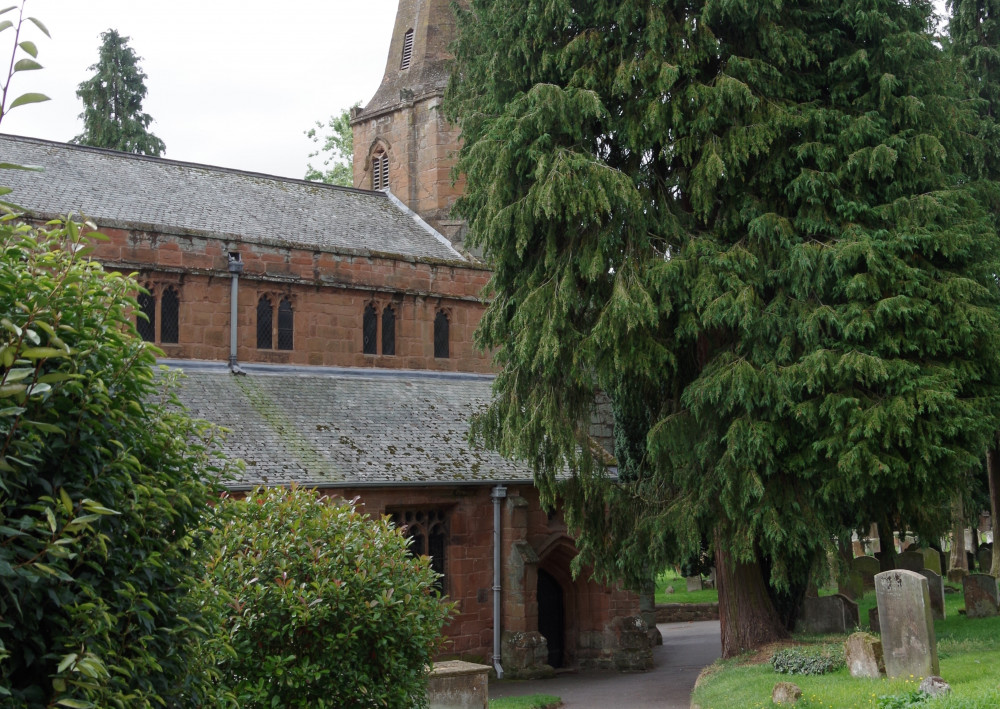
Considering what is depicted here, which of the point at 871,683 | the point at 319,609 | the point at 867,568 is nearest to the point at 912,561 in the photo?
the point at 867,568

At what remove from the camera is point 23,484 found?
3.91 m

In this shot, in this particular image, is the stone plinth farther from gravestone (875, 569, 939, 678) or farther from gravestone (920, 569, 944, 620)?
gravestone (920, 569, 944, 620)

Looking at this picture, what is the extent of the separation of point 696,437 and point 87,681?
12.8 meters

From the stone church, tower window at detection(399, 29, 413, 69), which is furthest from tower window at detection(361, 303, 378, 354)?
tower window at detection(399, 29, 413, 69)

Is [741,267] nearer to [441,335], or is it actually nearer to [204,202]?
[441,335]

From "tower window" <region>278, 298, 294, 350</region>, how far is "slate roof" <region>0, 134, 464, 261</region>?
4.51 ft

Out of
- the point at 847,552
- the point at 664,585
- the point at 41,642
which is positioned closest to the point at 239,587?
the point at 41,642

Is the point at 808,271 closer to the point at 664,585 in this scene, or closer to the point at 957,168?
the point at 957,168

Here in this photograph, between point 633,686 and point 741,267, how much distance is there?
29.0 ft

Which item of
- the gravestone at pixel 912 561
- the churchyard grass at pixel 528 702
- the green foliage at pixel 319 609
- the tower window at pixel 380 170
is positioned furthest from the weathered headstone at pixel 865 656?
the tower window at pixel 380 170

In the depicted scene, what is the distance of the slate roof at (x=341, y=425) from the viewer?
1791cm

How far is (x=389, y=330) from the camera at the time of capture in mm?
23922

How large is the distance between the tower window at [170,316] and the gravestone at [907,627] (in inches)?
580

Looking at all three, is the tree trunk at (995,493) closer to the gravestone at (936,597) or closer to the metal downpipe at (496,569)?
the gravestone at (936,597)
